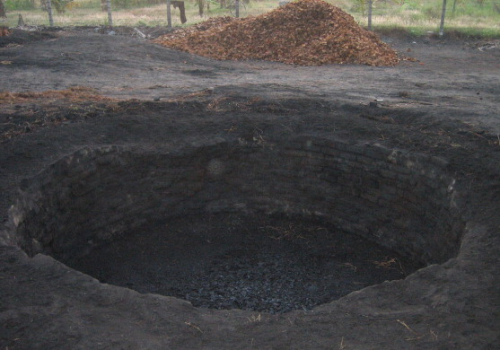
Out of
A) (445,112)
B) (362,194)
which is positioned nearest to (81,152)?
(362,194)

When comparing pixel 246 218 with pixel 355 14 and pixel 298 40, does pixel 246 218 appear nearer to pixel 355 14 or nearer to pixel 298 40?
pixel 298 40

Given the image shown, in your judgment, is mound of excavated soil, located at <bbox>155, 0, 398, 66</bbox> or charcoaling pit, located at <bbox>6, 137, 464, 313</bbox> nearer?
charcoaling pit, located at <bbox>6, 137, 464, 313</bbox>

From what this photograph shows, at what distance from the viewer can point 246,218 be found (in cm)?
745

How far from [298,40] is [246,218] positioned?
8654 millimetres

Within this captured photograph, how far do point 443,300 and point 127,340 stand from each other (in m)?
2.45

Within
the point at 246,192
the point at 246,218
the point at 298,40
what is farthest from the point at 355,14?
the point at 246,218

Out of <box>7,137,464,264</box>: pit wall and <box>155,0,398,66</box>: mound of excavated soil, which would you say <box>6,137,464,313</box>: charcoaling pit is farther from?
<box>155,0,398,66</box>: mound of excavated soil

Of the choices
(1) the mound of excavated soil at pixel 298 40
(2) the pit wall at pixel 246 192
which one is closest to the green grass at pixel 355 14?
(1) the mound of excavated soil at pixel 298 40

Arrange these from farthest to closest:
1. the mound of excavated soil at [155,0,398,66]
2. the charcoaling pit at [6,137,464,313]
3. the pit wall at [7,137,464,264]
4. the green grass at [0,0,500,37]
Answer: the green grass at [0,0,500,37] < the mound of excavated soil at [155,0,398,66] < the charcoaling pit at [6,137,464,313] < the pit wall at [7,137,464,264]

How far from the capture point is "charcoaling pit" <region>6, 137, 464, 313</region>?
580 cm

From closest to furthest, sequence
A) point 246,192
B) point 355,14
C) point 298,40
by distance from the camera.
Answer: point 246,192, point 298,40, point 355,14

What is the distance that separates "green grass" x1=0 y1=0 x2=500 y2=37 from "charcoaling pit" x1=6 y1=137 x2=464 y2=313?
14441 mm

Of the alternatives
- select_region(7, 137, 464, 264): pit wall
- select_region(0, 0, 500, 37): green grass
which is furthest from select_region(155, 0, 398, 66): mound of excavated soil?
select_region(7, 137, 464, 264): pit wall

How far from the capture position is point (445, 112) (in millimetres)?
7363
